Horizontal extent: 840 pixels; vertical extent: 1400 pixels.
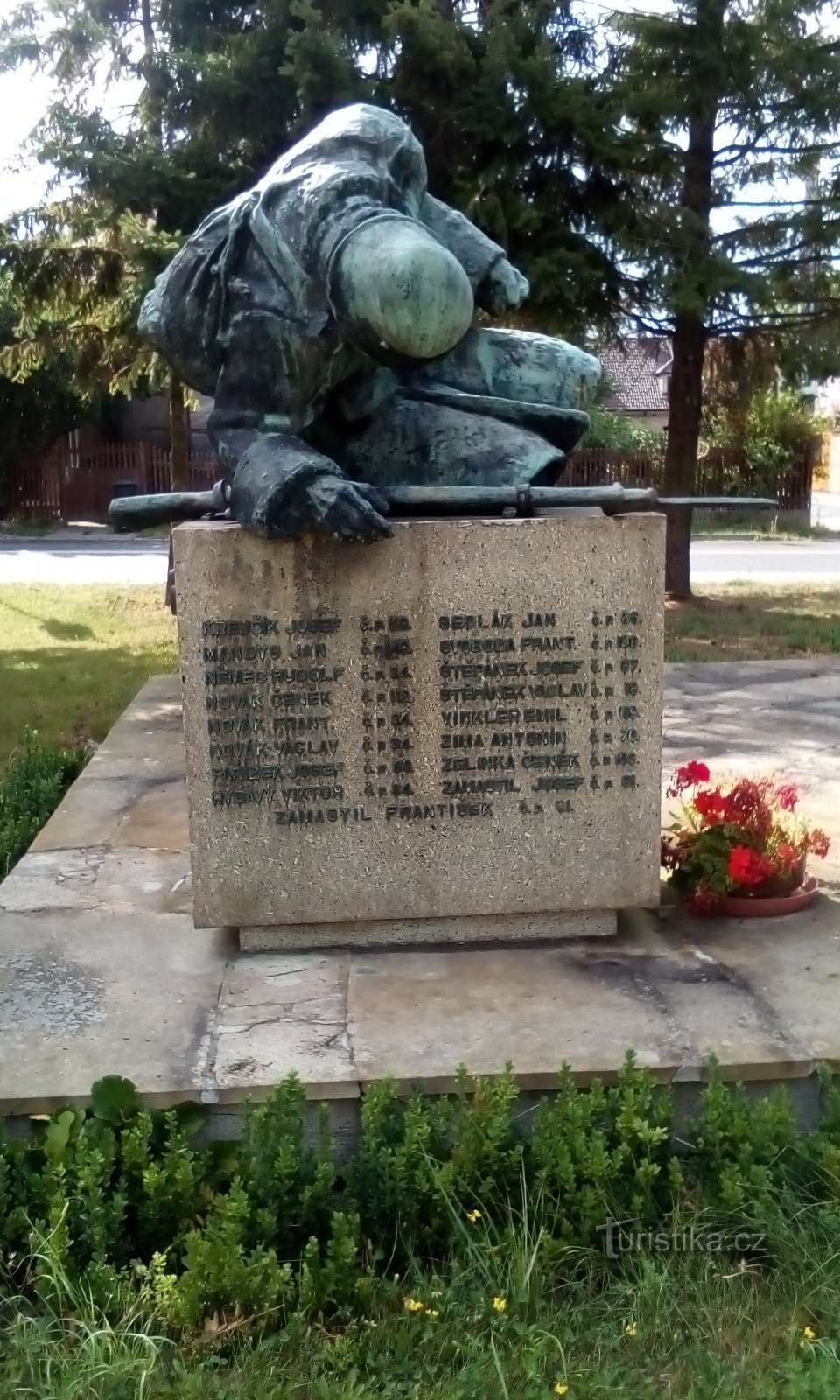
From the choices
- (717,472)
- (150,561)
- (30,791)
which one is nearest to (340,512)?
(30,791)

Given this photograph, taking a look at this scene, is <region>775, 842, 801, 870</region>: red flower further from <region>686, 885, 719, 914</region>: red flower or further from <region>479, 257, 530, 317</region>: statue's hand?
<region>479, 257, 530, 317</region>: statue's hand

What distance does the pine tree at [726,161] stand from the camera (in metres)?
9.12

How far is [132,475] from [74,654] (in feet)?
53.6

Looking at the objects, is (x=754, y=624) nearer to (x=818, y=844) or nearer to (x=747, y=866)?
(x=818, y=844)

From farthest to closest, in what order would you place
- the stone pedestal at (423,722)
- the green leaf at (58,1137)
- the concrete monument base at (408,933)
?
the concrete monument base at (408,933) < the stone pedestal at (423,722) < the green leaf at (58,1137)

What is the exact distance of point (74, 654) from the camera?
9.05 metres

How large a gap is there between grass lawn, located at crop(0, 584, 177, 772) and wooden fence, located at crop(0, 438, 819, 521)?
11918mm

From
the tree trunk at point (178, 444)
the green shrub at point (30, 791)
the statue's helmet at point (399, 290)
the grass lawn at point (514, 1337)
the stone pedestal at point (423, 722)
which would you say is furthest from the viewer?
the tree trunk at point (178, 444)

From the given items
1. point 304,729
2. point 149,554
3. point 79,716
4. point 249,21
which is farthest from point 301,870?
point 149,554

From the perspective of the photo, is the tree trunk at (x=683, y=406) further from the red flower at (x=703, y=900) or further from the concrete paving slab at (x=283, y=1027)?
the concrete paving slab at (x=283, y=1027)

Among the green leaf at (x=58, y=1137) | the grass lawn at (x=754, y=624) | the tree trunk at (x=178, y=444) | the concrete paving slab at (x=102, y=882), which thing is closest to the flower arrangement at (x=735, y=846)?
the concrete paving slab at (x=102, y=882)

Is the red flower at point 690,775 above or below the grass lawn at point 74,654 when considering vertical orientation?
above

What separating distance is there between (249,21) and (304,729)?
28.6 ft

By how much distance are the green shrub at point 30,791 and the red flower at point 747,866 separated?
2246mm
